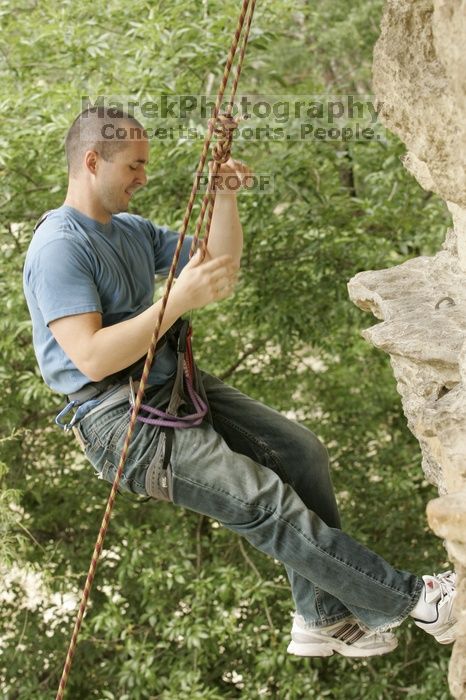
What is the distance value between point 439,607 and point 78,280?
1.18 meters

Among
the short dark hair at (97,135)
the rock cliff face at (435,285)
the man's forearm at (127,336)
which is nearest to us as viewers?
the rock cliff face at (435,285)

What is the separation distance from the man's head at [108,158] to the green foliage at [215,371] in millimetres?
1424

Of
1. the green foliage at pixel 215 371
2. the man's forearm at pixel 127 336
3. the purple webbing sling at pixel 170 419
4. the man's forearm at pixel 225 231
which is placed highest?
the man's forearm at pixel 225 231

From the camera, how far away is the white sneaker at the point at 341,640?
103 inches

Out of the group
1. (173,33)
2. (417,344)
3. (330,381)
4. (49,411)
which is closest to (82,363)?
(417,344)

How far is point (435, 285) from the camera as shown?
2684mm

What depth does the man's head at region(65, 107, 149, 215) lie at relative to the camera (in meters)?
2.66

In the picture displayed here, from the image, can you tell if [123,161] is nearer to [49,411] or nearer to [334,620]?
[334,620]

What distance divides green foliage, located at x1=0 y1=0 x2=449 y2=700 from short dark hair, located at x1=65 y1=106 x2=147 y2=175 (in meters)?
1.38

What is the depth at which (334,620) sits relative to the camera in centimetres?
262

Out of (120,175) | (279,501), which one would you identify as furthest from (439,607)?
(120,175)

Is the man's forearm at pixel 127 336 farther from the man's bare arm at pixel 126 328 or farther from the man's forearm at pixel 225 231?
the man's forearm at pixel 225 231

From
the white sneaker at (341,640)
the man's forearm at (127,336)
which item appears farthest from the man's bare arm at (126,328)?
the white sneaker at (341,640)

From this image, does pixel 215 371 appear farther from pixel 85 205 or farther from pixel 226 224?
pixel 85 205
